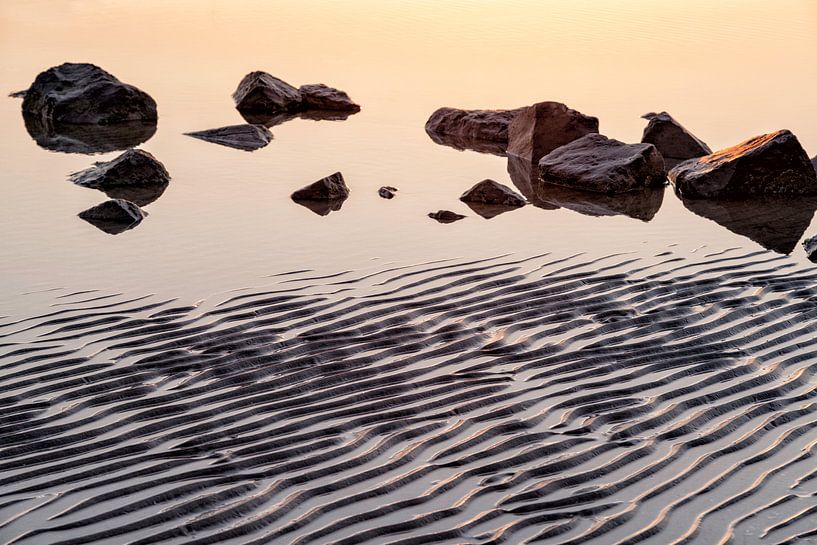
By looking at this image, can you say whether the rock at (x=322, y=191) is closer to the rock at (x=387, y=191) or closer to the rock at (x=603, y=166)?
the rock at (x=387, y=191)

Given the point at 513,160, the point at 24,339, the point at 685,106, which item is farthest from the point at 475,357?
the point at 685,106

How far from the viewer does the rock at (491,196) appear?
1175 cm

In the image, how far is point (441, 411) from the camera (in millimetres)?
6277

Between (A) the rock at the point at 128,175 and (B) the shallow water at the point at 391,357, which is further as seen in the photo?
(A) the rock at the point at 128,175

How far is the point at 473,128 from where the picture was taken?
15555 mm

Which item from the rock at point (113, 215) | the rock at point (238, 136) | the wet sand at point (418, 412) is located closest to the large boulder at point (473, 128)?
the rock at point (238, 136)

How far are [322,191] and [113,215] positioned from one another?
2177 millimetres

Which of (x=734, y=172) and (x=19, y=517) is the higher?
(x=734, y=172)

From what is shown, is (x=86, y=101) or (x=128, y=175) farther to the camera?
(x=86, y=101)

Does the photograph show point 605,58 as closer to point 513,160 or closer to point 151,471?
point 513,160

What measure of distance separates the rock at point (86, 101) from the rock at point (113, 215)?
212 inches

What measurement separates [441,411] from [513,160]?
8457 millimetres

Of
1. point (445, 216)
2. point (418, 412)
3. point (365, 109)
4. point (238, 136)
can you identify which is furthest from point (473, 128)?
point (418, 412)

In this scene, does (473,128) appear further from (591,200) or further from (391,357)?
(391,357)
